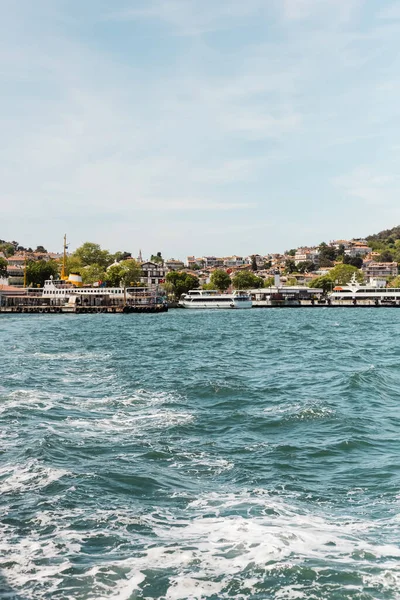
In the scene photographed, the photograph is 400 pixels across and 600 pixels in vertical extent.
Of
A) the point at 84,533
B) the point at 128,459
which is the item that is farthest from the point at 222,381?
the point at 84,533

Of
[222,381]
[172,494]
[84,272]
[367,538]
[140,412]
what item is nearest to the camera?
[367,538]

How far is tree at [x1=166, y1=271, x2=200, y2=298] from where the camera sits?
146 m

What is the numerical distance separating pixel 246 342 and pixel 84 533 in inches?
1458

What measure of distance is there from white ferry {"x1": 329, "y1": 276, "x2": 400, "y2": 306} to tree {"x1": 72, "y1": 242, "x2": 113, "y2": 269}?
2455 inches

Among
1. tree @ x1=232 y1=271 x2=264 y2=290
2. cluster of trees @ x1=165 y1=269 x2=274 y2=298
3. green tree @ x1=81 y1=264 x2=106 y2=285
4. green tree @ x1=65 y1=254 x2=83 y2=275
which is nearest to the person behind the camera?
cluster of trees @ x1=165 y1=269 x2=274 y2=298

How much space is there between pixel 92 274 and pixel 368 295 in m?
64.6

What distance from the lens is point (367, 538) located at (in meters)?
9.23

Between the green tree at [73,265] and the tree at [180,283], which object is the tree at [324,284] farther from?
the green tree at [73,265]

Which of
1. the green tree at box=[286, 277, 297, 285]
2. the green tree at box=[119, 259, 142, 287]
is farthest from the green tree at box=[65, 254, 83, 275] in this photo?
the green tree at box=[286, 277, 297, 285]

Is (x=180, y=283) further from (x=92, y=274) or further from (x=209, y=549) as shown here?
(x=209, y=549)

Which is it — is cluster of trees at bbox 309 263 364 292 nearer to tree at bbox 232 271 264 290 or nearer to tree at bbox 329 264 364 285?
tree at bbox 329 264 364 285

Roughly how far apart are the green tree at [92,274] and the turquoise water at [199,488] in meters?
126

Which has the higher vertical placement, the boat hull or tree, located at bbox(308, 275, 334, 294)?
A: tree, located at bbox(308, 275, 334, 294)

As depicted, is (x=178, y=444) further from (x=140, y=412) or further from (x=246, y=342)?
(x=246, y=342)
